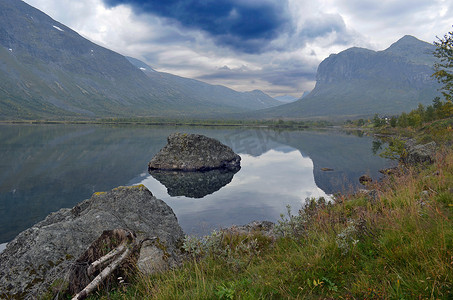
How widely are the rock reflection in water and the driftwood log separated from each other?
18.9 metres

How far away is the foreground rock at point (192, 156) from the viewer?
125 ft

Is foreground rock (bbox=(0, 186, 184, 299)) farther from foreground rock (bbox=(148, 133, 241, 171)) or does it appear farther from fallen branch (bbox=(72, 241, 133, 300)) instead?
foreground rock (bbox=(148, 133, 241, 171))

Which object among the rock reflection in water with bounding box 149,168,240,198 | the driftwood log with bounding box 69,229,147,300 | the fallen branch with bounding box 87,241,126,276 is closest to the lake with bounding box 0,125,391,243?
the rock reflection in water with bounding box 149,168,240,198

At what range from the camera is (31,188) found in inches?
1037

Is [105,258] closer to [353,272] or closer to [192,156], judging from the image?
[353,272]

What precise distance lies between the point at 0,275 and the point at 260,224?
11749mm

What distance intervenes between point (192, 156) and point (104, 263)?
110 ft

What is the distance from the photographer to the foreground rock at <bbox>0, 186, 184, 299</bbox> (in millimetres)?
6297

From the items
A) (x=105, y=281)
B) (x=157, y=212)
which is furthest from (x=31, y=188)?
(x=105, y=281)

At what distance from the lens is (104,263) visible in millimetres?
5867

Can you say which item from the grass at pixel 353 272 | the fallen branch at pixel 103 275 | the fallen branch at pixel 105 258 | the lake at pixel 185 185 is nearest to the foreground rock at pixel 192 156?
the lake at pixel 185 185

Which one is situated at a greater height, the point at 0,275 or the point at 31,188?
the point at 0,275

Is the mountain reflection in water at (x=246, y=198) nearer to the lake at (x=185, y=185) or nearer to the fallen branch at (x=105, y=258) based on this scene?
the lake at (x=185, y=185)

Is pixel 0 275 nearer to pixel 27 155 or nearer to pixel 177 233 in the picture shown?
pixel 177 233
